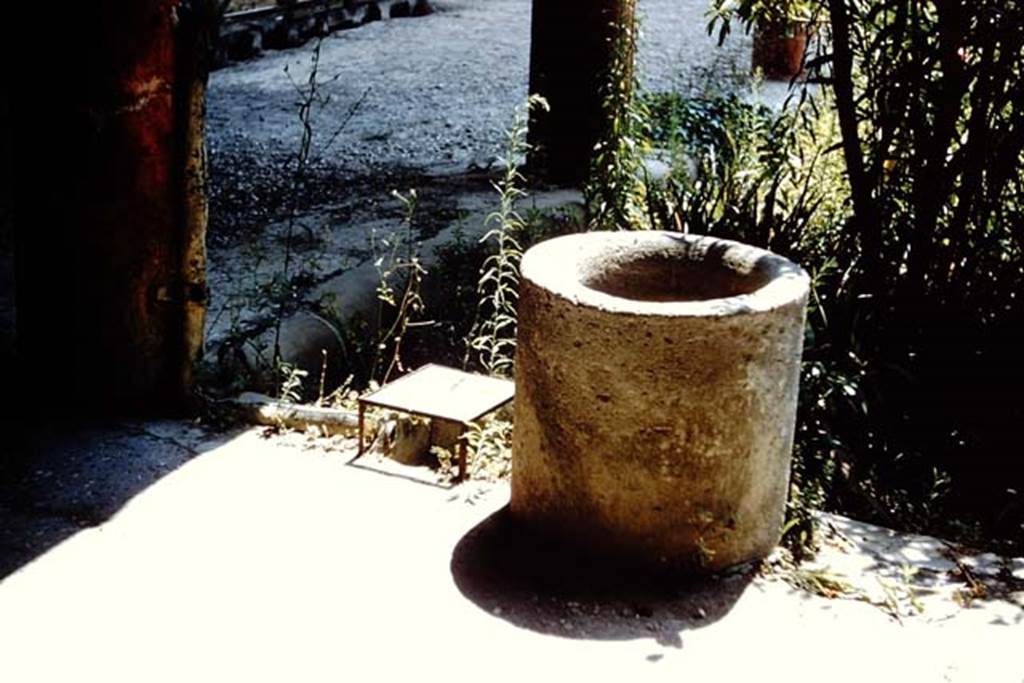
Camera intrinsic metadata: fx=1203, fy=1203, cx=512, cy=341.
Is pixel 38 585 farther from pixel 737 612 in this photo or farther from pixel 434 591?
pixel 737 612

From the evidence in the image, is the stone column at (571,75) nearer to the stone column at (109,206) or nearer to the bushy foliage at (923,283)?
the bushy foliage at (923,283)

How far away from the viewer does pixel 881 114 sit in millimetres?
5031

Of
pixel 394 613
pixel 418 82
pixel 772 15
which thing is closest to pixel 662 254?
pixel 394 613

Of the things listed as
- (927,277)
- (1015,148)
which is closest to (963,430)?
(927,277)

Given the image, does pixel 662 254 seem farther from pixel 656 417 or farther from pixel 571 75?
pixel 571 75

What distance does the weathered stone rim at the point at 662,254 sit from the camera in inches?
124

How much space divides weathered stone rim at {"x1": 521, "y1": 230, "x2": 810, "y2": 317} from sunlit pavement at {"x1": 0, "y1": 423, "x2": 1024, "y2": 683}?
2.57ft

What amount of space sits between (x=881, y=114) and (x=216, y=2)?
2736mm

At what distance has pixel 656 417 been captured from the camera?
318 cm

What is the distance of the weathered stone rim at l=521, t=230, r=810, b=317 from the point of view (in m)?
3.16

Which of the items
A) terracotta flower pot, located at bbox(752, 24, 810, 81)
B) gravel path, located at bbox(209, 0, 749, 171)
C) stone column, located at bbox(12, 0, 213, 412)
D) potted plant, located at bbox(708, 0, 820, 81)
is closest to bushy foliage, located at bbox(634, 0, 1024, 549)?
potted plant, located at bbox(708, 0, 820, 81)

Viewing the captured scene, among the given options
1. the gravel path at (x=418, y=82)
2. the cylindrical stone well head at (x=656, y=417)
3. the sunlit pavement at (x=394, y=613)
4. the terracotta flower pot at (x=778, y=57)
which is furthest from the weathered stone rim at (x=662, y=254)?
the terracotta flower pot at (x=778, y=57)

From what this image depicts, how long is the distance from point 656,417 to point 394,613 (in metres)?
0.86

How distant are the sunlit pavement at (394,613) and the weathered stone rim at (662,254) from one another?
0.78m
